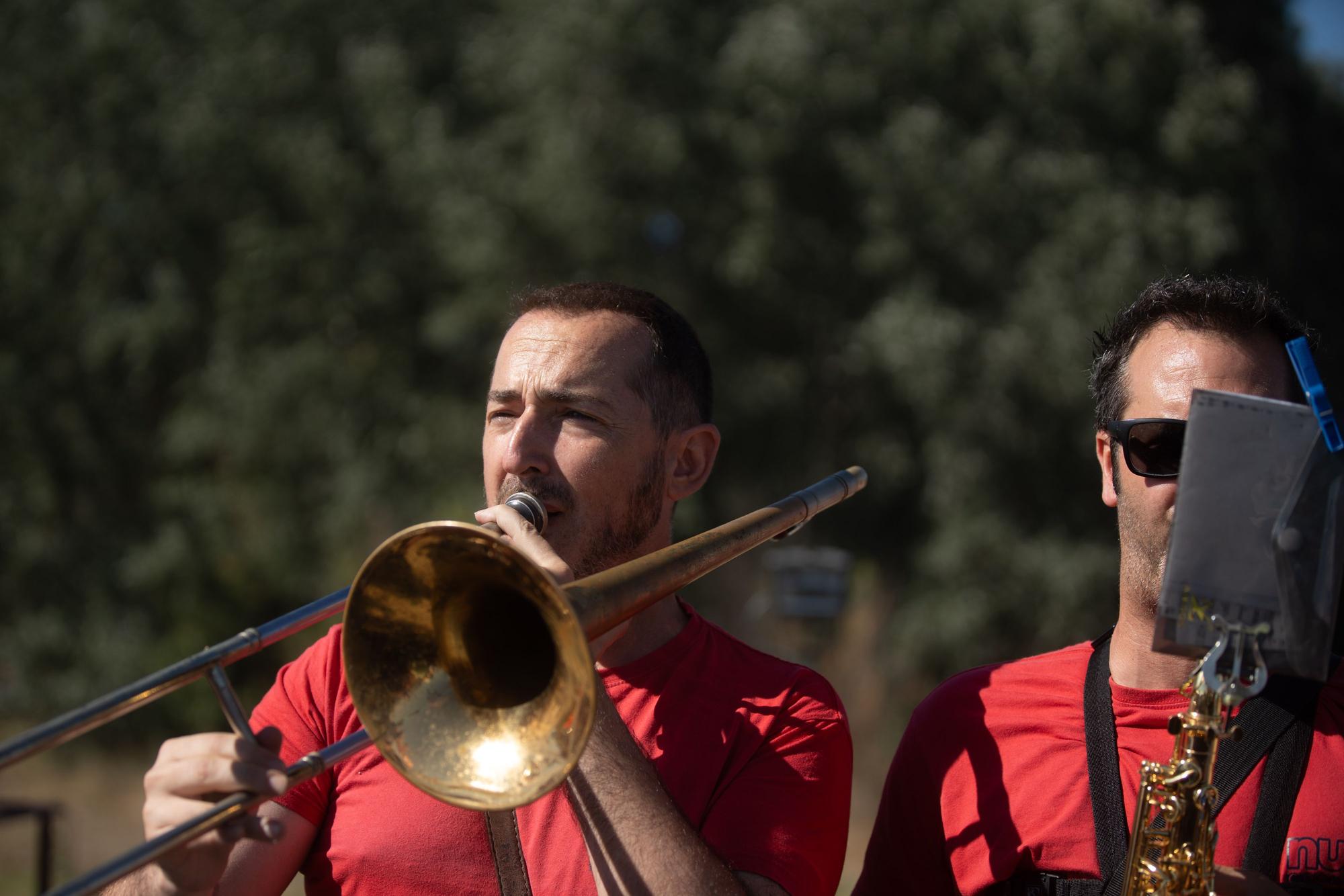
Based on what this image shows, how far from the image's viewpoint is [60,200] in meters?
13.3

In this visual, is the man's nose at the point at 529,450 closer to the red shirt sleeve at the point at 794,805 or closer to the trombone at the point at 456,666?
the trombone at the point at 456,666

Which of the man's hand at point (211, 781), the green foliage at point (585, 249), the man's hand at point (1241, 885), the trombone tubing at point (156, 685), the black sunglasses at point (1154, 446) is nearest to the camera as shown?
the trombone tubing at point (156, 685)

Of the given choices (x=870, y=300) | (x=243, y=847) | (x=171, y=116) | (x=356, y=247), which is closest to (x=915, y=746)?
(x=243, y=847)

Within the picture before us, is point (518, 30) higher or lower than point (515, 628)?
higher

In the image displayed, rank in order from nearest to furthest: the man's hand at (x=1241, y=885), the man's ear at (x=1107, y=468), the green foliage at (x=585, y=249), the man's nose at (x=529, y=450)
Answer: the man's hand at (x=1241, y=885), the man's ear at (x=1107, y=468), the man's nose at (x=529, y=450), the green foliage at (x=585, y=249)

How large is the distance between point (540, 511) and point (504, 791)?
30.3 inches

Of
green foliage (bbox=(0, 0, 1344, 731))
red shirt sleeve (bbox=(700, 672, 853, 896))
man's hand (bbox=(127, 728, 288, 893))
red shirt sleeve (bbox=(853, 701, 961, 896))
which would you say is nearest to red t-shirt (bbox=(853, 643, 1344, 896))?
red shirt sleeve (bbox=(853, 701, 961, 896))

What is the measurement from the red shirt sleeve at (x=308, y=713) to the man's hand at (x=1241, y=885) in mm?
1777

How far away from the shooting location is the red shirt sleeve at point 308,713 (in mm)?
2658

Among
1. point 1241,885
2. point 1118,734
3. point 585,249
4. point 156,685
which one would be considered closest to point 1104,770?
point 1118,734

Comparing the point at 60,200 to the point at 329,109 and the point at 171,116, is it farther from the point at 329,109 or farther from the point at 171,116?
the point at 329,109

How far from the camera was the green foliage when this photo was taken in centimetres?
1202

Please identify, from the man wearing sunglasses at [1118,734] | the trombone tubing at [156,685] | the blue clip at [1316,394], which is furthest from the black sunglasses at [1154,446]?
the trombone tubing at [156,685]

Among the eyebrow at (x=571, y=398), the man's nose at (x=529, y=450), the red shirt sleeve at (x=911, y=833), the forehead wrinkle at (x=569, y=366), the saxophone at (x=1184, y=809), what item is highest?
the forehead wrinkle at (x=569, y=366)
